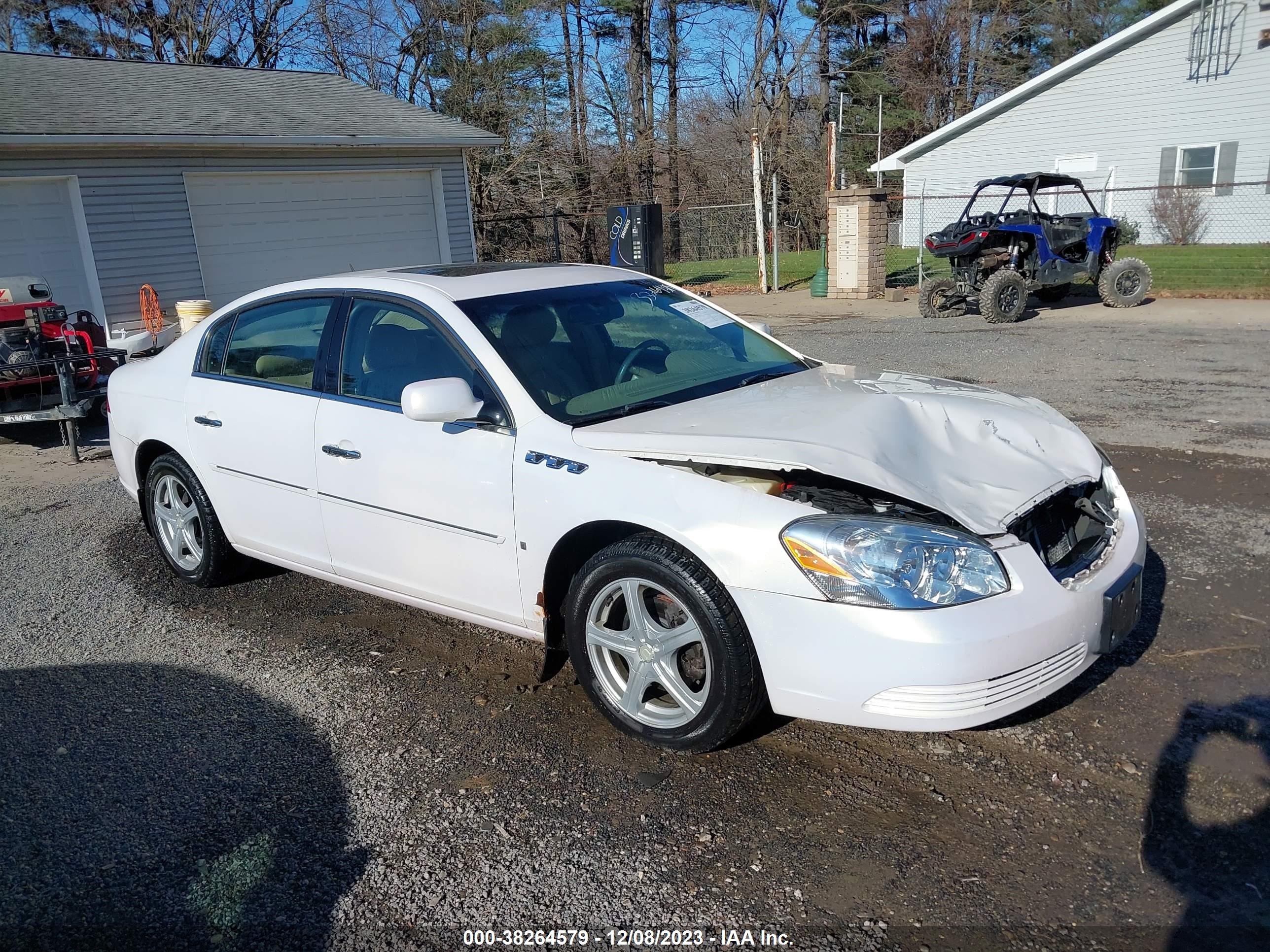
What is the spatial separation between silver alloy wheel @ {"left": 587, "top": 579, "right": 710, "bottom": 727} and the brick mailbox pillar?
50.5 ft

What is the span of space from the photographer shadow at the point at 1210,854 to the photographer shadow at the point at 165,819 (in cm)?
222

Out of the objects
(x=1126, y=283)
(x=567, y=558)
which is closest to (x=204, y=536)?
(x=567, y=558)

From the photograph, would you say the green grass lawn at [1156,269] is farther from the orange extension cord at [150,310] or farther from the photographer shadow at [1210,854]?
the photographer shadow at [1210,854]

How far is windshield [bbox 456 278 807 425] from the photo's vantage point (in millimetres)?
3680

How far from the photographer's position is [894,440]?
3295 mm

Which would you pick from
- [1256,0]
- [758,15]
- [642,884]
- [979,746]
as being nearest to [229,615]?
[642,884]

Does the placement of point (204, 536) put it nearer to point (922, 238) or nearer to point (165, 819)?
point (165, 819)

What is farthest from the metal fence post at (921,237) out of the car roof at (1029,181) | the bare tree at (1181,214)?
the bare tree at (1181,214)

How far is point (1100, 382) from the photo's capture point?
9039 millimetres

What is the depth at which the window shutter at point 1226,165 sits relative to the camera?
2234 centimetres

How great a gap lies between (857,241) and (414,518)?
15266 millimetres

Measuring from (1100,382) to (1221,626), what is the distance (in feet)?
18.4

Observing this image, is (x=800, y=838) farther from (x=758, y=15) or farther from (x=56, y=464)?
(x=758, y=15)

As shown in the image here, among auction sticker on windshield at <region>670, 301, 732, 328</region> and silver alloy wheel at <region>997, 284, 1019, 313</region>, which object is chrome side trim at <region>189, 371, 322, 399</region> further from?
silver alloy wheel at <region>997, 284, 1019, 313</region>
